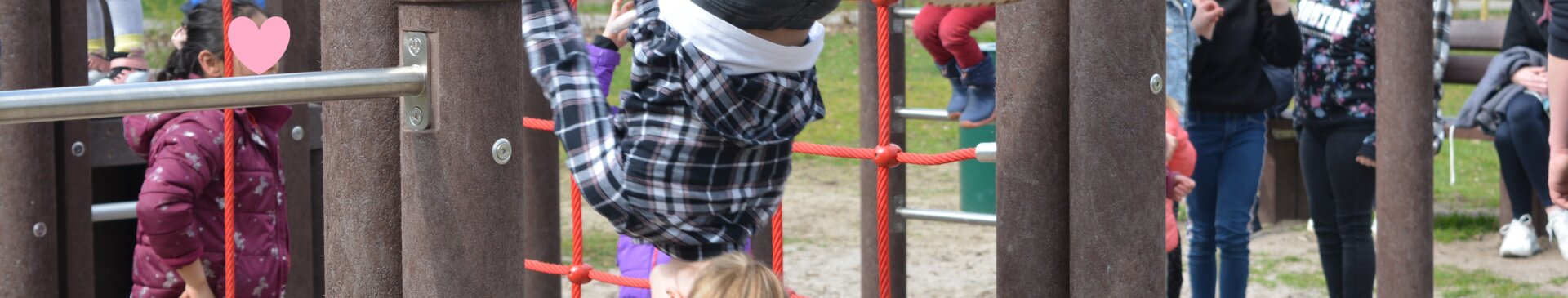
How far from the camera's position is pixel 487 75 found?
1.51 meters

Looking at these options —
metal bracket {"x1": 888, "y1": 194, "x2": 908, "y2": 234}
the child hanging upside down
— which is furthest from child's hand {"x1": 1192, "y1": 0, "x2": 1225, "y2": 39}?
the child hanging upside down

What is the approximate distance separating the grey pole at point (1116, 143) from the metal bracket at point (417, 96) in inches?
27.9

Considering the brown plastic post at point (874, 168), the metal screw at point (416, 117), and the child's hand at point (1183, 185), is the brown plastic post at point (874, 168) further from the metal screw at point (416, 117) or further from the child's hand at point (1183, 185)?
the metal screw at point (416, 117)

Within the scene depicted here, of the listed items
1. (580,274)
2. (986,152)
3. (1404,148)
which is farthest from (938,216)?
(986,152)

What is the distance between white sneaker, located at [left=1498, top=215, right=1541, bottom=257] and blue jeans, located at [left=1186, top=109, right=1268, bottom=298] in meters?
1.97

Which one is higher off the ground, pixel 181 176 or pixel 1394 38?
pixel 1394 38

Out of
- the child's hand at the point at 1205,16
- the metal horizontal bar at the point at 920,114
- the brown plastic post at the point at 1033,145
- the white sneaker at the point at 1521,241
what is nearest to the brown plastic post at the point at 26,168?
the brown plastic post at the point at 1033,145

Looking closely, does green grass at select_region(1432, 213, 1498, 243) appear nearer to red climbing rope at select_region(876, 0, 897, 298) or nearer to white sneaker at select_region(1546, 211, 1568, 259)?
white sneaker at select_region(1546, 211, 1568, 259)

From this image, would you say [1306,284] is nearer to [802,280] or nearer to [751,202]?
[802,280]

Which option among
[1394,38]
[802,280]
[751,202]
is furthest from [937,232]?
[751,202]

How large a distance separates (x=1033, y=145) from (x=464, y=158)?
26.9 inches

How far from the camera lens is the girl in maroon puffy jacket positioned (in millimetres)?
2973

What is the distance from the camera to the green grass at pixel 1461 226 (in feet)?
19.3

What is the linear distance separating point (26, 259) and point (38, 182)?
5.3 inches
